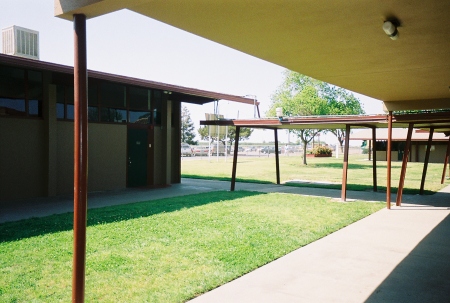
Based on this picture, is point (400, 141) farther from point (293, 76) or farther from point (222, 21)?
point (222, 21)

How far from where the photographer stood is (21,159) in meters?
11.3

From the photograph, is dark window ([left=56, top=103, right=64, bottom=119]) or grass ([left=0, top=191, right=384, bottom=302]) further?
dark window ([left=56, top=103, right=64, bottom=119])

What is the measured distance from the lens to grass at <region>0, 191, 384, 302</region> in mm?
4512

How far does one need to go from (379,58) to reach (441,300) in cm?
378

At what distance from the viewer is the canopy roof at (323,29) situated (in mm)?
3775

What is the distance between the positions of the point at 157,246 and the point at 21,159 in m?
7.30

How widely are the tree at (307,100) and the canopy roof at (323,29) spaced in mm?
26911

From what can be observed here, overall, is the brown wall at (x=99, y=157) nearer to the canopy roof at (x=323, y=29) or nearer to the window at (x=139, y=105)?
the window at (x=139, y=105)

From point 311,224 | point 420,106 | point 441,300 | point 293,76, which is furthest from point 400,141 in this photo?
point 441,300

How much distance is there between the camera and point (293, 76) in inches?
1405

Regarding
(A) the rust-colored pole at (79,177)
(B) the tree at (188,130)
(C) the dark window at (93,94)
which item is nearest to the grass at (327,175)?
(C) the dark window at (93,94)

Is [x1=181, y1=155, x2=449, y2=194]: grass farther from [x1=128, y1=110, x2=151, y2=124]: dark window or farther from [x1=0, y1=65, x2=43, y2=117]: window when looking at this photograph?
[x1=0, y1=65, x2=43, y2=117]: window

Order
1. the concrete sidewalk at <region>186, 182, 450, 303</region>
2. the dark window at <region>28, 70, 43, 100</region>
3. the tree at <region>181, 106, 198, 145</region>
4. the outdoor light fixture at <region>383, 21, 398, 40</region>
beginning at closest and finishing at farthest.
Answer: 1. the outdoor light fixture at <region>383, 21, 398, 40</region>
2. the concrete sidewalk at <region>186, 182, 450, 303</region>
3. the dark window at <region>28, 70, 43, 100</region>
4. the tree at <region>181, 106, 198, 145</region>

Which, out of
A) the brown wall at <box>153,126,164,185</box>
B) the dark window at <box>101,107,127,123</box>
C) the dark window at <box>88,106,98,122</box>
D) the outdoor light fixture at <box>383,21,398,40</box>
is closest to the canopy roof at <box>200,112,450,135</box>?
the brown wall at <box>153,126,164,185</box>
